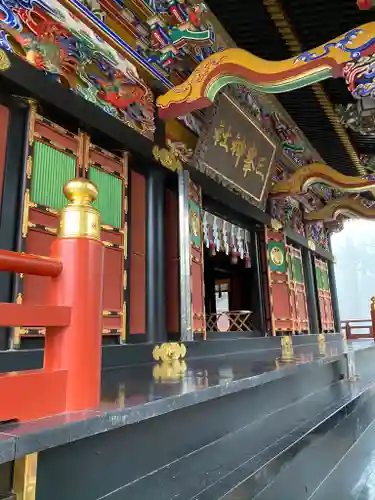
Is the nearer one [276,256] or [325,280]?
[276,256]

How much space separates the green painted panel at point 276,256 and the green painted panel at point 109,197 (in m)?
3.48

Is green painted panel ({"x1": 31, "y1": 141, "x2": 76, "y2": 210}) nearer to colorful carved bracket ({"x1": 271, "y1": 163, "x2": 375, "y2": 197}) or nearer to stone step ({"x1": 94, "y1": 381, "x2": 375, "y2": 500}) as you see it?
stone step ({"x1": 94, "y1": 381, "x2": 375, "y2": 500})

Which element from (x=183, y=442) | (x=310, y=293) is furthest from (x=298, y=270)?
(x=183, y=442)

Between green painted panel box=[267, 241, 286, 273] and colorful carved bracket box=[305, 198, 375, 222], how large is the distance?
185cm

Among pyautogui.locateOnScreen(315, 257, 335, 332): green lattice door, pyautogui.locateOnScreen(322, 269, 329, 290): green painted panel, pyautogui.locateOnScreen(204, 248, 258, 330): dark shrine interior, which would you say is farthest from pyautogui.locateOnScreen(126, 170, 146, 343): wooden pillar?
pyautogui.locateOnScreen(322, 269, 329, 290): green painted panel

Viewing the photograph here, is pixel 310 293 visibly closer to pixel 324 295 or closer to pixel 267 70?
pixel 324 295

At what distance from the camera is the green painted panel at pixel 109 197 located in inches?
131

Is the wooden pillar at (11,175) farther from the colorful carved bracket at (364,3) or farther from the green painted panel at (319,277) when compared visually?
the green painted panel at (319,277)

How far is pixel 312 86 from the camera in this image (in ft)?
15.5

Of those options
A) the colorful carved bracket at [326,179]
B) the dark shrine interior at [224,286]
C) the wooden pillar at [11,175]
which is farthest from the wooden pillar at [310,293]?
the wooden pillar at [11,175]

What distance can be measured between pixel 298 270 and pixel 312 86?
12.3ft

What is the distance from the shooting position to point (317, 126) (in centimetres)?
579

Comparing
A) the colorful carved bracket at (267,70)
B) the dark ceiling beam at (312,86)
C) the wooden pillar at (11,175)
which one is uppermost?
the dark ceiling beam at (312,86)

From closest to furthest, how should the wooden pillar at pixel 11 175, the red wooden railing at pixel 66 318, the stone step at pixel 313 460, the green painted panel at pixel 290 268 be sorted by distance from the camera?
the red wooden railing at pixel 66 318
the stone step at pixel 313 460
the wooden pillar at pixel 11 175
the green painted panel at pixel 290 268
